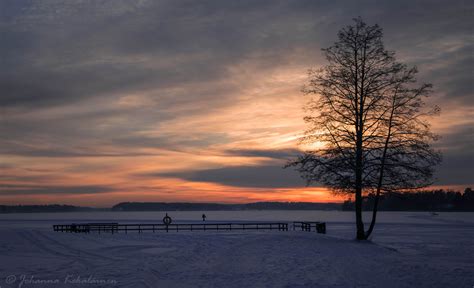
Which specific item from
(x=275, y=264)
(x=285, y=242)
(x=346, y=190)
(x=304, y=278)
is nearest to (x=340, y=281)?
(x=304, y=278)

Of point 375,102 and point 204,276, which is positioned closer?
point 204,276

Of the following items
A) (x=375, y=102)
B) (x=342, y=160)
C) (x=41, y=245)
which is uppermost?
(x=375, y=102)

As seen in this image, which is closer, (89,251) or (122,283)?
(122,283)

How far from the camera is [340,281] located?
1453 cm

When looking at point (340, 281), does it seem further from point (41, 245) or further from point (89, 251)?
point (41, 245)

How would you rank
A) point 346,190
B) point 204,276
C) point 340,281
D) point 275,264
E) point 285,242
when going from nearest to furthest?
1. point 340,281
2. point 204,276
3. point 275,264
4. point 285,242
5. point 346,190

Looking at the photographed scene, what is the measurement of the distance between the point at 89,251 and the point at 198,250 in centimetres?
645

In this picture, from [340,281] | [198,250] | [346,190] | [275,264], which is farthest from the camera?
[346,190]

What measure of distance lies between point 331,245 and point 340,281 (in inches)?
457

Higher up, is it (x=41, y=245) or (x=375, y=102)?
(x=375, y=102)

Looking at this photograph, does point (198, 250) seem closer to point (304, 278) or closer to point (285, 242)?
point (285, 242)

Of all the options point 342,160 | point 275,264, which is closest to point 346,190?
point 342,160

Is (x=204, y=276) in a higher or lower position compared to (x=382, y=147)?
lower

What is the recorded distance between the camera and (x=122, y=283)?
14.6 meters
